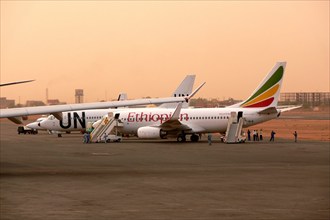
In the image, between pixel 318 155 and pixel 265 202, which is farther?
pixel 318 155

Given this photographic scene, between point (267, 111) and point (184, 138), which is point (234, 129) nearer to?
point (267, 111)

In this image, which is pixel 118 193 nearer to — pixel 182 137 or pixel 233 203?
pixel 233 203

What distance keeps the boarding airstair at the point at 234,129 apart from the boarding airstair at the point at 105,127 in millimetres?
13006

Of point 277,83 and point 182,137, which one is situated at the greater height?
point 277,83

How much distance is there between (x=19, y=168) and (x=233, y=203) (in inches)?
807

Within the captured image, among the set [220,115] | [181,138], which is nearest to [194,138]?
[181,138]

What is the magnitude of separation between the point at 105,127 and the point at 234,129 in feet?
47.8

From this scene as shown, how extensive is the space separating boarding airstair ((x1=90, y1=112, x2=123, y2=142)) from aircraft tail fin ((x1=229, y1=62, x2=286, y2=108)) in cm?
1437

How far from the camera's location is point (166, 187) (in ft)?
103

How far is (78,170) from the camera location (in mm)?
41344

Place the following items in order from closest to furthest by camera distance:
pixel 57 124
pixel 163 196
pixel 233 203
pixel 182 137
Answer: pixel 233 203, pixel 163 196, pixel 182 137, pixel 57 124

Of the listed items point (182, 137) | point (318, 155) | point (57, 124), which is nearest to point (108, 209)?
point (318, 155)

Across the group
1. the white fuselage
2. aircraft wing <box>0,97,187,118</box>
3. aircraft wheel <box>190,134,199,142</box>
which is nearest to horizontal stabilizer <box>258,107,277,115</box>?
the white fuselage

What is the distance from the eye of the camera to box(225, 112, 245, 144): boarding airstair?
247 ft
